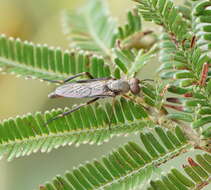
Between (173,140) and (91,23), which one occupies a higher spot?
(91,23)

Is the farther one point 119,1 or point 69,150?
point 119,1

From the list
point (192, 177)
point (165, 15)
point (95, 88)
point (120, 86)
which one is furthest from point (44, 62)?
point (192, 177)

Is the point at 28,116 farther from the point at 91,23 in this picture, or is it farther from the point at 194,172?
the point at 91,23

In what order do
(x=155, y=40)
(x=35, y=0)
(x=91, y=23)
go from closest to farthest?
(x=155, y=40), (x=91, y=23), (x=35, y=0)

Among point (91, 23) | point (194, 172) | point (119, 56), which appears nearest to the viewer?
point (194, 172)

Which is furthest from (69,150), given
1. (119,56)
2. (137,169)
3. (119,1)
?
(137,169)

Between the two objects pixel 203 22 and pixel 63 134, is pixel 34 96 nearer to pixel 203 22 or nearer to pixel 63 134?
pixel 63 134
